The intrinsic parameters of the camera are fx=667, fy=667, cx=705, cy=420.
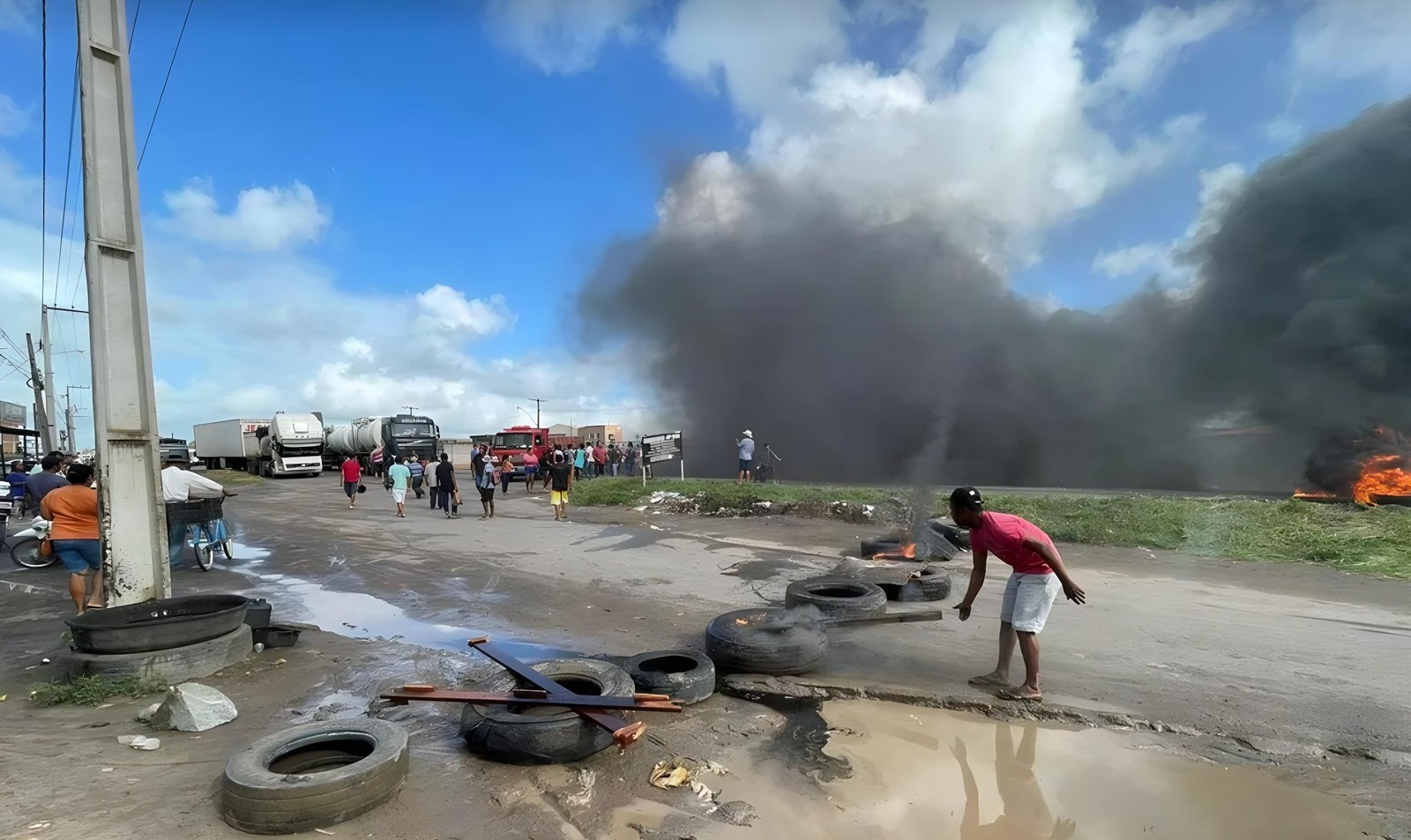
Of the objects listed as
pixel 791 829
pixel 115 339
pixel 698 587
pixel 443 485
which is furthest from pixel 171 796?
pixel 443 485

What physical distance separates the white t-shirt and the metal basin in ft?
15.7

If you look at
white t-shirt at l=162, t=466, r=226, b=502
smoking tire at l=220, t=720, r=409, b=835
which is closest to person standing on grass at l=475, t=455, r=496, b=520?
white t-shirt at l=162, t=466, r=226, b=502

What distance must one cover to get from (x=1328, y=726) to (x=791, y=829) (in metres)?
3.70

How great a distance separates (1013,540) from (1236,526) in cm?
974

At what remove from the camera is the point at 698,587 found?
8.66m

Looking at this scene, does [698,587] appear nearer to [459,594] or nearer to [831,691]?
[459,594]

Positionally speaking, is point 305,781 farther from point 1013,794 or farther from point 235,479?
point 235,479

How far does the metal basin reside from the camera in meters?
5.04

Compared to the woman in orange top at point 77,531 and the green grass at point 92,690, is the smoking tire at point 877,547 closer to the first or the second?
the green grass at point 92,690

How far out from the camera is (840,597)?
6789 mm

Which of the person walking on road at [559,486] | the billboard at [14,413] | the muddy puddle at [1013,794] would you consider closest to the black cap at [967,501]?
the muddy puddle at [1013,794]

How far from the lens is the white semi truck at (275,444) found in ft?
124

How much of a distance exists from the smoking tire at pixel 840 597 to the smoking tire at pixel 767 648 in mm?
913

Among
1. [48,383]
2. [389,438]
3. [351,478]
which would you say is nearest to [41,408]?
[48,383]
